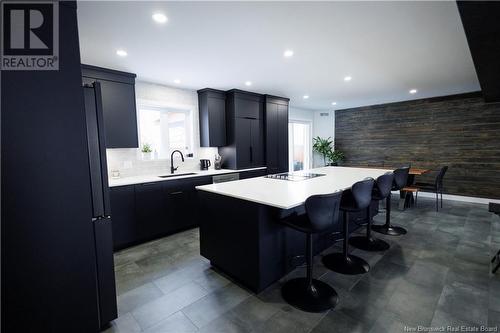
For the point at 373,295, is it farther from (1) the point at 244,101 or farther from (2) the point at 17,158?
(1) the point at 244,101

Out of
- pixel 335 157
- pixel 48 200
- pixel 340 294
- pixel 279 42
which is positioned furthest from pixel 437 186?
pixel 48 200

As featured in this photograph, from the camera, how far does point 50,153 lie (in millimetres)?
1275

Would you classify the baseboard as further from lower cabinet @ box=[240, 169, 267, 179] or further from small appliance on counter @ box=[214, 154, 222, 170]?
small appliance on counter @ box=[214, 154, 222, 170]

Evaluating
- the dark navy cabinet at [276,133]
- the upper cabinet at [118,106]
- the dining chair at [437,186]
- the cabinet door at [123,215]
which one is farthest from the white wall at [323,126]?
the cabinet door at [123,215]

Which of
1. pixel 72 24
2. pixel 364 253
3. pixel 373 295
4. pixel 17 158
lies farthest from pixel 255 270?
pixel 72 24

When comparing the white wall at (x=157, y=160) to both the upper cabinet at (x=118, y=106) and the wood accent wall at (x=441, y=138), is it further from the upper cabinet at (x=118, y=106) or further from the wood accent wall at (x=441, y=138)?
the wood accent wall at (x=441, y=138)

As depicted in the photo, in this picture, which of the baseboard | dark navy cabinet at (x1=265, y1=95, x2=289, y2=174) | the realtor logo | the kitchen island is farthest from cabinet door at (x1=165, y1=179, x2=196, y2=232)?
the baseboard

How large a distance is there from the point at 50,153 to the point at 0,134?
0.68 feet

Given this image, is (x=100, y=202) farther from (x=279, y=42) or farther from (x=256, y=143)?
(x=256, y=143)

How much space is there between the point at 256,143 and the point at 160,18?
3408mm

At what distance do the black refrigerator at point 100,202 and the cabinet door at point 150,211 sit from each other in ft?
5.03

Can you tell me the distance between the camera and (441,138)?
5594 mm

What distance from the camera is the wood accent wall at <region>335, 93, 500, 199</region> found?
508 centimetres

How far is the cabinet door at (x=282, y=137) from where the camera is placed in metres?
5.70
